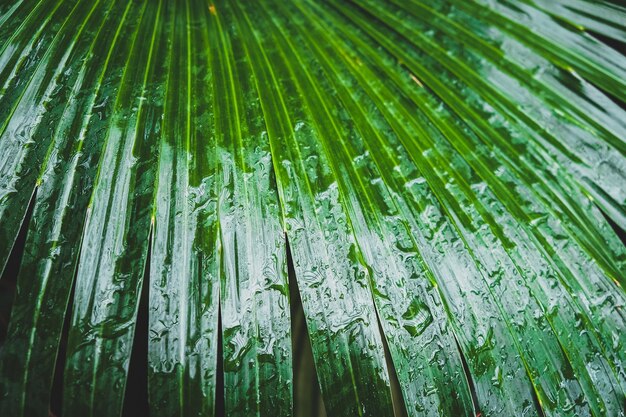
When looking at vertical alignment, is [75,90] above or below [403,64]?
below

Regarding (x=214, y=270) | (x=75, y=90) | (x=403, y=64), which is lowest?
(x=214, y=270)

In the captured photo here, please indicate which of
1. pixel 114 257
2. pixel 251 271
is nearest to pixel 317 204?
pixel 251 271

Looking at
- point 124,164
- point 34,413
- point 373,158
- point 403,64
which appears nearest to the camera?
point 34,413

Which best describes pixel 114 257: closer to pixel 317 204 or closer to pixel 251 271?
pixel 251 271

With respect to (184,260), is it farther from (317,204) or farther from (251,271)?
(317,204)

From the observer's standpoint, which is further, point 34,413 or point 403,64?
point 403,64

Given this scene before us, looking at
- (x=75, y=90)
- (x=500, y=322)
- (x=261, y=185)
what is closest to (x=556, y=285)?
(x=500, y=322)

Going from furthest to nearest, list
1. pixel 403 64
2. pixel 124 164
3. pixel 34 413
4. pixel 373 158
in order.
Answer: pixel 403 64 → pixel 373 158 → pixel 124 164 → pixel 34 413

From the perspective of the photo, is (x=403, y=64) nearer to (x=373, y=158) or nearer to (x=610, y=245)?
(x=373, y=158)
